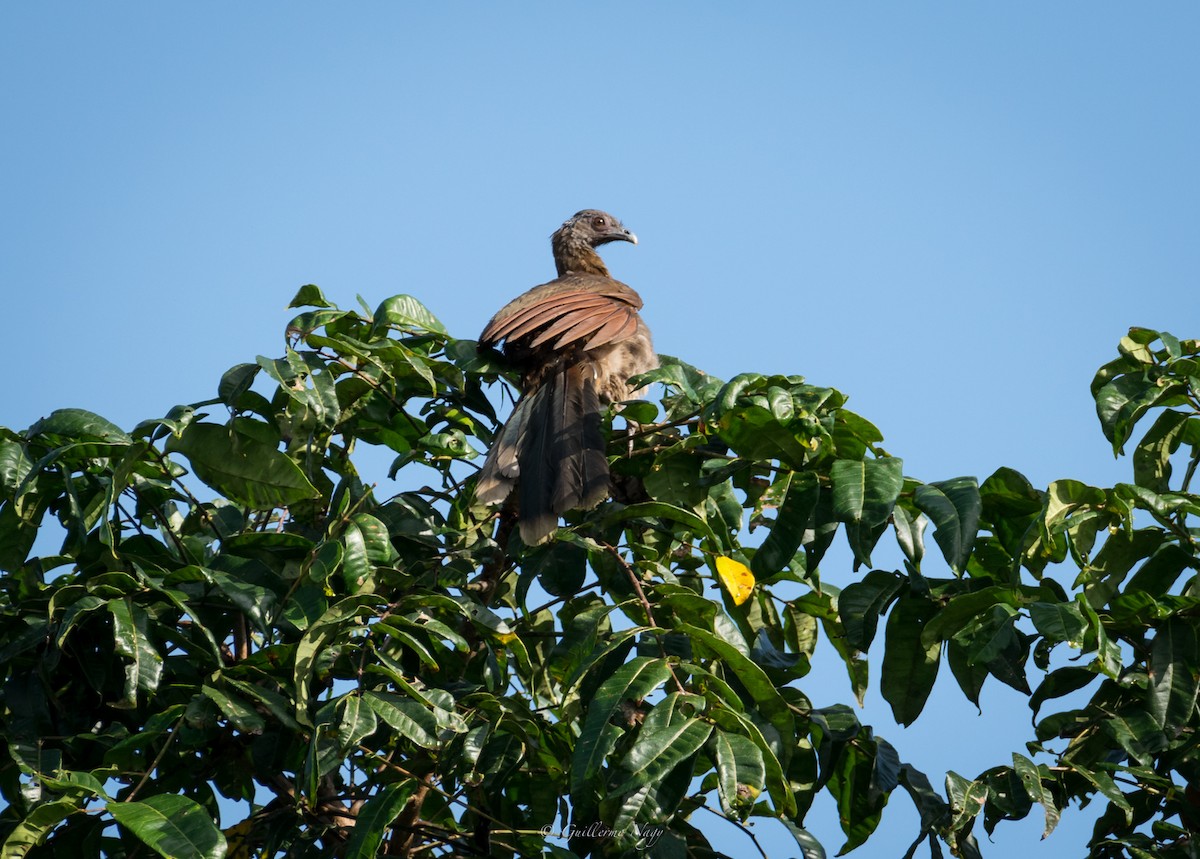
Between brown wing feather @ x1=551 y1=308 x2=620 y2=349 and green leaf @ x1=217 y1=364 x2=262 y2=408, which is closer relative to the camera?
green leaf @ x1=217 y1=364 x2=262 y2=408

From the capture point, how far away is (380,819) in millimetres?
2562

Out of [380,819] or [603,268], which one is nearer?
[380,819]

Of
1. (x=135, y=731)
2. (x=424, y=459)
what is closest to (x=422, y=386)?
Result: (x=424, y=459)

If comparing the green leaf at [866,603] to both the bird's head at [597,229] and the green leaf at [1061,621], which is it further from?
the bird's head at [597,229]

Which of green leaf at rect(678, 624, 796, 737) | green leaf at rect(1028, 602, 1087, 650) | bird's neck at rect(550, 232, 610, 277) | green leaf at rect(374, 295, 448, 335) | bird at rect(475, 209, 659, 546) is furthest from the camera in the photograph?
bird's neck at rect(550, 232, 610, 277)

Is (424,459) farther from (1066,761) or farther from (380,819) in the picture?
(1066,761)

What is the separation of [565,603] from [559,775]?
0.67m

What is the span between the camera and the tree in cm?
263

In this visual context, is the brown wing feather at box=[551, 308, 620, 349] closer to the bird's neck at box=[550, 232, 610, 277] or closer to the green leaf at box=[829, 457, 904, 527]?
the green leaf at box=[829, 457, 904, 527]

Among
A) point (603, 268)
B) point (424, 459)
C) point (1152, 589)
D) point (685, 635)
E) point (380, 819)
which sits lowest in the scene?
point (380, 819)

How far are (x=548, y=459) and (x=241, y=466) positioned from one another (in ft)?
3.30

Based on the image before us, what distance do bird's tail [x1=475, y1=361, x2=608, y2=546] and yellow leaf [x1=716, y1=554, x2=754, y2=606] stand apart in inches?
18.3

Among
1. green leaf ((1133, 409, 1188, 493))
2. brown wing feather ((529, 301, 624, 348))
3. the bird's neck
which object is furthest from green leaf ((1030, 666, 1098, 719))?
the bird's neck

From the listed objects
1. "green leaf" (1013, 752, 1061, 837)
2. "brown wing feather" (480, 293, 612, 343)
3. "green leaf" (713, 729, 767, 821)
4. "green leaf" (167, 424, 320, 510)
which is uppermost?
"brown wing feather" (480, 293, 612, 343)
